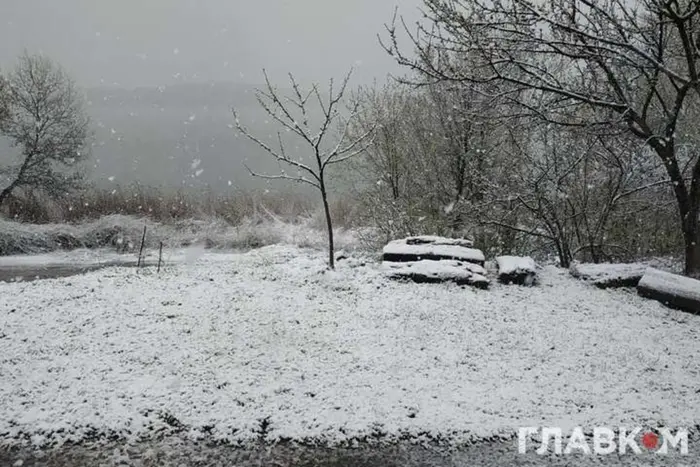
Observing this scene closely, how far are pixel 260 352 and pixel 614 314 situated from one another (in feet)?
15.4

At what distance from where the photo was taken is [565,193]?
1086 centimetres

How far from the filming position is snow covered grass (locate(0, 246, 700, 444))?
165 inches

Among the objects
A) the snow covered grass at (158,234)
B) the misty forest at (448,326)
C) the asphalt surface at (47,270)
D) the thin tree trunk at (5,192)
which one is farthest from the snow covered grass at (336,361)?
the thin tree trunk at (5,192)

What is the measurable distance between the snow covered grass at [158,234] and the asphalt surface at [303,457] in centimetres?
1774

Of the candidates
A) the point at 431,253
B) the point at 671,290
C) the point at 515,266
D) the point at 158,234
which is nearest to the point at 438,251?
the point at 431,253

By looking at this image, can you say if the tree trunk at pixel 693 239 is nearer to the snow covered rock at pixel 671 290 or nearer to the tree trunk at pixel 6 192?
the snow covered rock at pixel 671 290

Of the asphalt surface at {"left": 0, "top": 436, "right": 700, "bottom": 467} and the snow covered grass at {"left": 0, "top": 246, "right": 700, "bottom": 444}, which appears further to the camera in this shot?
the snow covered grass at {"left": 0, "top": 246, "right": 700, "bottom": 444}

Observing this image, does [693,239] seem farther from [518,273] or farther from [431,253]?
[431,253]

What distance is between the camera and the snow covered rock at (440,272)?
782 cm

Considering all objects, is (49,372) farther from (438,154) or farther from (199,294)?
(438,154)

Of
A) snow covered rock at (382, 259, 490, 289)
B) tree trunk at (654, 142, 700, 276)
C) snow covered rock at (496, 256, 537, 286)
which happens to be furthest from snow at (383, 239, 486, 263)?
tree trunk at (654, 142, 700, 276)

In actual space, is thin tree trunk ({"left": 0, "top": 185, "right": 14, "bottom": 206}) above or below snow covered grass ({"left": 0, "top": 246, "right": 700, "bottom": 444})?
above

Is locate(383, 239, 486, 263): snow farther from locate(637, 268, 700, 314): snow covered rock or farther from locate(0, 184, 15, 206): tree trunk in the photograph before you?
locate(0, 184, 15, 206): tree trunk

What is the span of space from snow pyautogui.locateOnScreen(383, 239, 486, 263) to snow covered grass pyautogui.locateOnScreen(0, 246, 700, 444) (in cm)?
97
